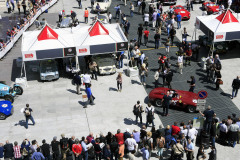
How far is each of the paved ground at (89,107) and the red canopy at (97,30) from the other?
3060mm

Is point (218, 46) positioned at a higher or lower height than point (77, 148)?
higher

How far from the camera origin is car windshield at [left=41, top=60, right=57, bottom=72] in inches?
989

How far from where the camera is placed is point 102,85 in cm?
2456

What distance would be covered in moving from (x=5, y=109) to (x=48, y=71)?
16.1 ft

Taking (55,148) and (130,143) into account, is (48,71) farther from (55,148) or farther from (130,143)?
(130,143)

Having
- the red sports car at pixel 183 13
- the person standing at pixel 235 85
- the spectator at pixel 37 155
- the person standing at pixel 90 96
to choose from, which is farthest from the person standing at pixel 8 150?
the red sports car at pixel 183 13

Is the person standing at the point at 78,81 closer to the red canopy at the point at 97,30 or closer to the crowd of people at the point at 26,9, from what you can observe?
the red canopy at the point at 97,30

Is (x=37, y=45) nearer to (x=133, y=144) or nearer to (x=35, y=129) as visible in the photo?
(x=35, y=129)

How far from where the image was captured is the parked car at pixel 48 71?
24891mm

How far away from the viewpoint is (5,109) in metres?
20.9

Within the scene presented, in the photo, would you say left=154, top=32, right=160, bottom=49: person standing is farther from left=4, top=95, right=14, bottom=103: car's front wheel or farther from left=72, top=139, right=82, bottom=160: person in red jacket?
left=72, top=139, right=82, bottom=160: person in red jacket

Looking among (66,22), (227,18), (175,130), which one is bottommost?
(175,130)

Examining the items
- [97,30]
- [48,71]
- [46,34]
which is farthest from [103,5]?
[48,71]

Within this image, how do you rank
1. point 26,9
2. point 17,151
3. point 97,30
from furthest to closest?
point 26,9, point 97,30, point 17,151
